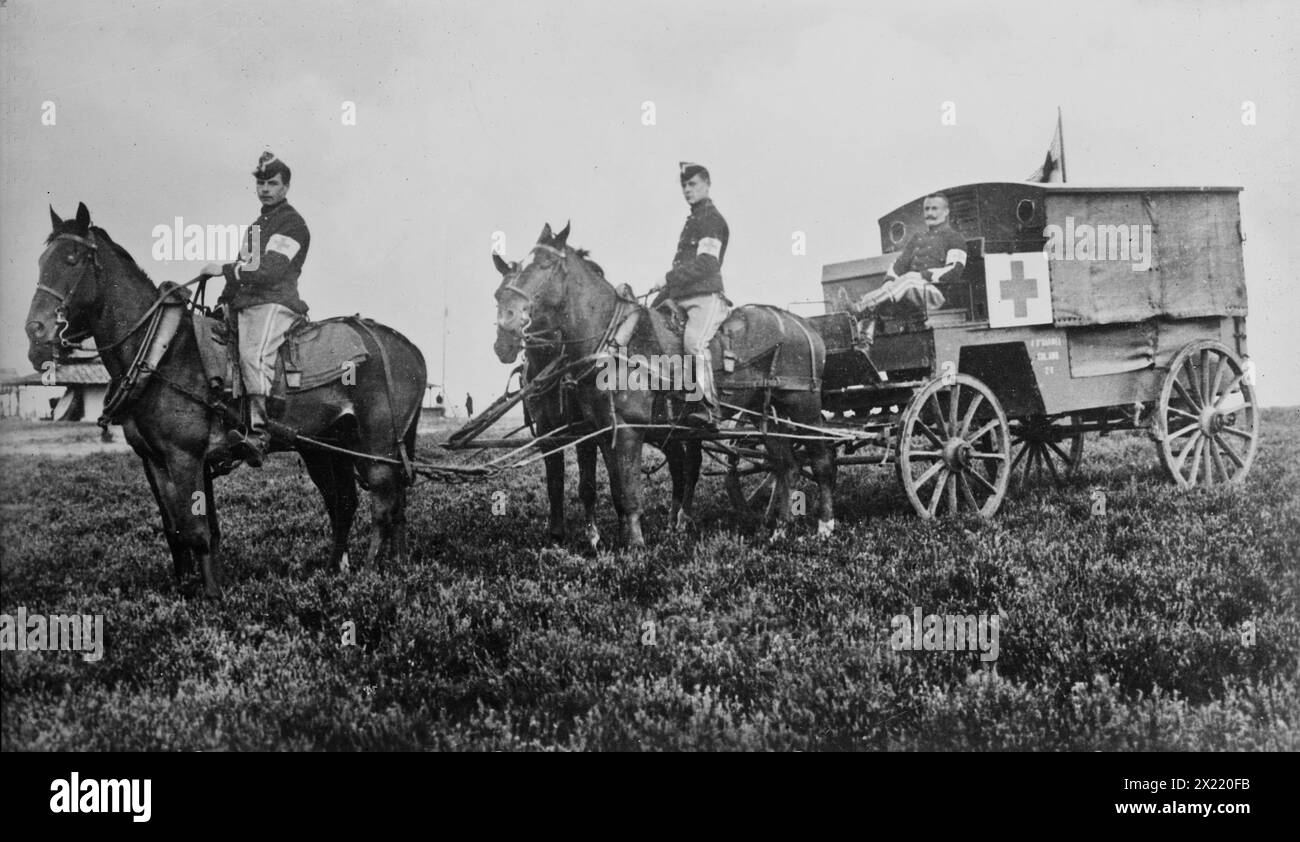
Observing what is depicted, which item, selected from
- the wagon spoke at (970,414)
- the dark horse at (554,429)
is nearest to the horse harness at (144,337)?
the dark horse at (554,429)

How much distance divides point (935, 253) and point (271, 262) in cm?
596

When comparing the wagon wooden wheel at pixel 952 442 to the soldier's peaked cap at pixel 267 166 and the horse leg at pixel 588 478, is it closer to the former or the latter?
the horse leg at pixel 588 478

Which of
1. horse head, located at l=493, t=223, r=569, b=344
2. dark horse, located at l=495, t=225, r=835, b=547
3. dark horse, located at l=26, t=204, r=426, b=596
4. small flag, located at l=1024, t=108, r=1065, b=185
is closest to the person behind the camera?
dark horse, located at l=26, t=204, r=426, b=596

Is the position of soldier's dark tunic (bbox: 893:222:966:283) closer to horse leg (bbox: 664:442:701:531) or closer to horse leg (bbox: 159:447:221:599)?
horse leg (bbox: 664:442:701:531)

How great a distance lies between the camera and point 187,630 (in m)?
5.41

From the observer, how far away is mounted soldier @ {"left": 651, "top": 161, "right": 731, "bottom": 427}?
7668mm

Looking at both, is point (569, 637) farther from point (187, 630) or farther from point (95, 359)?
point (95, 359)

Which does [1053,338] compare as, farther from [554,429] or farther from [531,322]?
[531,322]

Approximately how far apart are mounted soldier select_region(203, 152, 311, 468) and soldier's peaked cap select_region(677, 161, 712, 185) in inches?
125

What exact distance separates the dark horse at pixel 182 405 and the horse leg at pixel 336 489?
0.04 ft

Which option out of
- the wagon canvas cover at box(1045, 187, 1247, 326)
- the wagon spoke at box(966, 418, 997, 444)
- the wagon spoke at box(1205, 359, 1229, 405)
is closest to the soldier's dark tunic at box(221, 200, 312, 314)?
the wagon spoke at box(966, 418, 997, 444)

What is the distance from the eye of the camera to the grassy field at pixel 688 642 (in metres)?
4.38

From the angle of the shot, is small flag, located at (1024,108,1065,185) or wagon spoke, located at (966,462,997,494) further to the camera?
small flag, located at (1024,108,1065,185)
